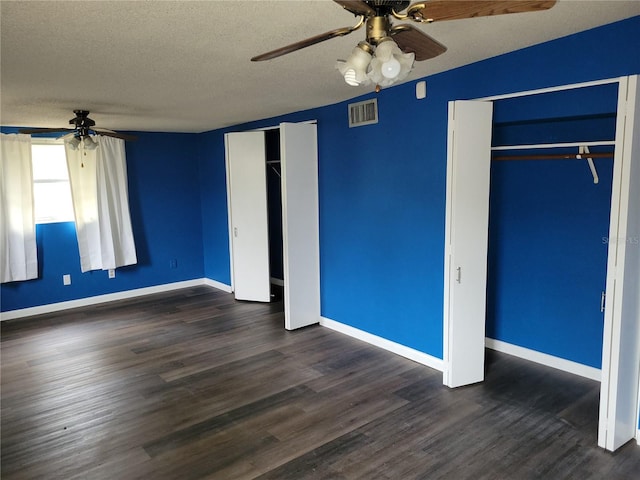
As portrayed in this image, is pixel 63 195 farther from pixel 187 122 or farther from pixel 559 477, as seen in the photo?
pixel 559 477

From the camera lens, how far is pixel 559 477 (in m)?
2.36

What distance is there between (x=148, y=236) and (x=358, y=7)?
565 cm

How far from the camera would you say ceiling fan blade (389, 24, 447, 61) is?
164 cm

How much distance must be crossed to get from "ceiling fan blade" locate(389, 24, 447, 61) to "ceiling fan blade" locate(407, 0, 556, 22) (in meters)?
0.06

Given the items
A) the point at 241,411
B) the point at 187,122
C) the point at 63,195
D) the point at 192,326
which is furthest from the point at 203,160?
the point at 241,411

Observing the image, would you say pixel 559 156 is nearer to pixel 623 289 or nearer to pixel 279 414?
pixel 623 289

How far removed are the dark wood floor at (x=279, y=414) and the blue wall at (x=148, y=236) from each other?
1164 mm

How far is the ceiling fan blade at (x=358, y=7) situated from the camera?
140 centimetres

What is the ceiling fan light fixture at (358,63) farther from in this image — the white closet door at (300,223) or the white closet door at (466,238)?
the white closet door at (300,223)

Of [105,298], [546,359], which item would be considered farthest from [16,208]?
[546,359]

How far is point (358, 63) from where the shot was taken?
1.59 m

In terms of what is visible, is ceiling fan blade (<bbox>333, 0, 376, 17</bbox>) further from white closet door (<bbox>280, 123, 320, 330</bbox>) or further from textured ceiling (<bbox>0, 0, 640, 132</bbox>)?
white closet door (<bbox>280, 123, 320, 330</bbox>)

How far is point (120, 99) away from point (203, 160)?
2805mm

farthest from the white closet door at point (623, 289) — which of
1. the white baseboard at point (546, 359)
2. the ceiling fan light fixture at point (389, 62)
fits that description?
the ceiling fan light fixture at point (389, 62)
